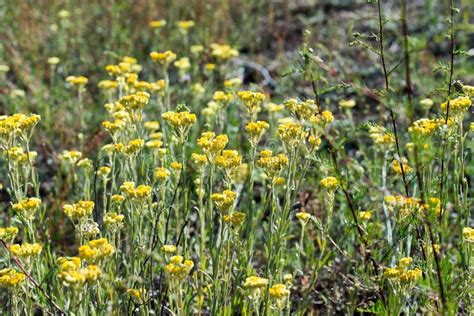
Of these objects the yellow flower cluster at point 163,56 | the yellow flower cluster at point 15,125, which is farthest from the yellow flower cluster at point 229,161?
the yellow flower cluster at point 163,56

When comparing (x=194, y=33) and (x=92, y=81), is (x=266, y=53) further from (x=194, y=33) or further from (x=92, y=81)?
(x=92, y=81)

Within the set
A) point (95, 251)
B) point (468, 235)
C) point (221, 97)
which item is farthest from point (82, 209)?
point (468, 235)

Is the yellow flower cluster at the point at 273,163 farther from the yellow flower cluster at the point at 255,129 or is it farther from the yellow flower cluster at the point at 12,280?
the yellow flower cluster at the point at 12,280

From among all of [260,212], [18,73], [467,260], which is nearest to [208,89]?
[18,73]

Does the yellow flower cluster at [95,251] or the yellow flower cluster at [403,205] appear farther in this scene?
the yellow flower cluster at [403,205]

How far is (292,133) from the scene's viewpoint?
2613mm

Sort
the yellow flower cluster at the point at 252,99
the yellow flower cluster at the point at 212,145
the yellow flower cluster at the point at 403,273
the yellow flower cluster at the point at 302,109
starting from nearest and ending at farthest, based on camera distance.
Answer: the yellow flower cluster at the point at 403,273, the yellow flower cluster at the point at 212,145, the yellow flower cluster at the point at 302,109, the yellow flower cluster at the point at 252,99

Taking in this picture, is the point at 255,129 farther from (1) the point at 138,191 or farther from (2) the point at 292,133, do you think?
(1) the point at 138,191

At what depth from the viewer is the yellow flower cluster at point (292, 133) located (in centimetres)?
261

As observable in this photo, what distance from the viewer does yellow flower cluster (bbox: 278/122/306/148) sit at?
8.55 ft

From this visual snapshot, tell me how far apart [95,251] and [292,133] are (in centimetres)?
82

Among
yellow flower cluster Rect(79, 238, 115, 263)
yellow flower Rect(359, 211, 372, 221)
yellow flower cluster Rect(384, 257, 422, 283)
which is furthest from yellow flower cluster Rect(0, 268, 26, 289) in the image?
yellow flower Rect(359, 211, 372, 221)

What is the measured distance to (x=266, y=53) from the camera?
5.97 m

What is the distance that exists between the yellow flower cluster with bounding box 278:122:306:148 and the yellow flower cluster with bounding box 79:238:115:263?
759 mm
